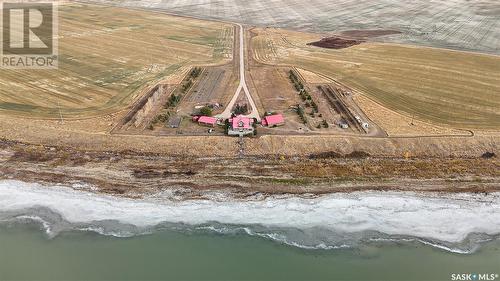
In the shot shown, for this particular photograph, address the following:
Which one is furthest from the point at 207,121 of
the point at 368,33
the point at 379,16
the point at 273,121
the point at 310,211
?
the point at 379,16

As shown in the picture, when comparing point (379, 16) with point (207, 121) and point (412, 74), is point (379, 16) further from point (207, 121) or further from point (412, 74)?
point (207, 121)

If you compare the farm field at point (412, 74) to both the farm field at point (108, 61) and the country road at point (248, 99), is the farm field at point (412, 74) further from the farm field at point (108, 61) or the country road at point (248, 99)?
the farm field at point (108, 61)

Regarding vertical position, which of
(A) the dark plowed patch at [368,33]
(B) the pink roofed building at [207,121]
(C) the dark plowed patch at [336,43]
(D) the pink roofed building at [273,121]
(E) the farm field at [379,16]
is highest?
(E) the farm field at [379,16]

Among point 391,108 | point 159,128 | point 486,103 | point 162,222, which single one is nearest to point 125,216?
point 162,222

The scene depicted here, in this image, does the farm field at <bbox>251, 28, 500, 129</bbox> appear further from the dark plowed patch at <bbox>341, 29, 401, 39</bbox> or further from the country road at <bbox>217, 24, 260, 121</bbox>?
the dark plowed patch at <bbox>341, 29, 401, 39</bbox>

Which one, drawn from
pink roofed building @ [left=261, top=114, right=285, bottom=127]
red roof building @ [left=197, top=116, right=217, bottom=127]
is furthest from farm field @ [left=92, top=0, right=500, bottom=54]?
red roof building @ [left=197, top=116, right=217, bottom=127]

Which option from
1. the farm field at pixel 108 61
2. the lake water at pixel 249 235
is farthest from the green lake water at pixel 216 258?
the farm field at pixel 108 61
